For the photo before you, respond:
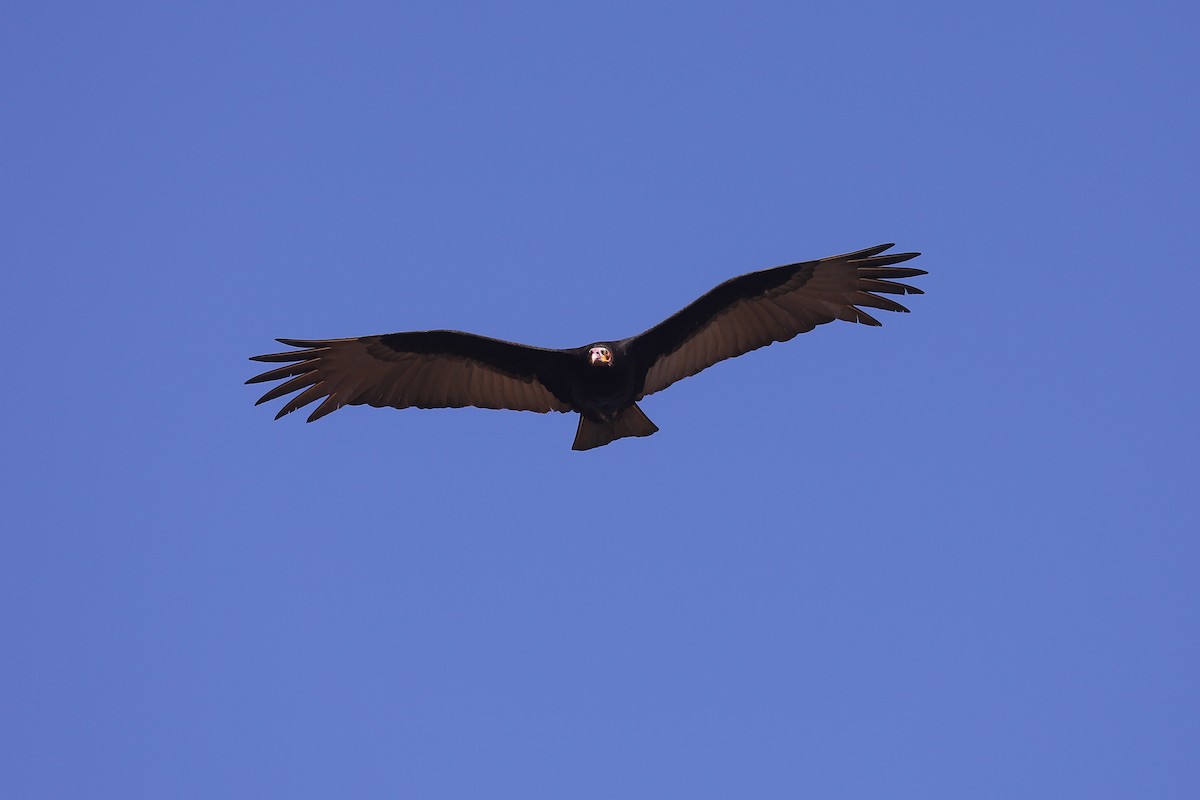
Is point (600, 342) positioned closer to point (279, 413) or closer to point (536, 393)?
point (536, 393)

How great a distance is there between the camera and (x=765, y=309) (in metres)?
16.3

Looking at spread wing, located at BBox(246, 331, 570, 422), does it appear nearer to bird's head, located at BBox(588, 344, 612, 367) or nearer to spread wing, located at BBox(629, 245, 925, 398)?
bird's head, located at BBox(588, 344, 612, 367)

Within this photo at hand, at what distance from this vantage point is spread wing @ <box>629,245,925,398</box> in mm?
15953

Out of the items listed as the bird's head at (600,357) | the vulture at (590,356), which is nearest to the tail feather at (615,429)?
the vulture at (590,356)

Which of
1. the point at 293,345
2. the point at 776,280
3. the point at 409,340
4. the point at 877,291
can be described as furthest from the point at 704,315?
the point at 293,345

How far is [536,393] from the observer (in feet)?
54.7

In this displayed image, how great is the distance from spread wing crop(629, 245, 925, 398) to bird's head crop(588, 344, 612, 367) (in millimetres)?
401

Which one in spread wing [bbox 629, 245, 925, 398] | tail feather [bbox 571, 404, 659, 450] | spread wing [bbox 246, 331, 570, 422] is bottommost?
tail feather [bbox 571, 404, 659, 450]

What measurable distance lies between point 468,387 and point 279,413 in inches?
85.8

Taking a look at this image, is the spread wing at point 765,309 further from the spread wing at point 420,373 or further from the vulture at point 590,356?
the spread wing at point 420,373

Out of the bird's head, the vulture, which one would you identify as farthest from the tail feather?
the bird's head

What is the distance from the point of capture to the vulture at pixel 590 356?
15961 mm

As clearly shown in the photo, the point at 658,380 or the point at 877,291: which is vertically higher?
the point at 877,291

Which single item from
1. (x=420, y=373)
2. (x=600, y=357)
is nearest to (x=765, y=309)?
(x=600, y=357)
